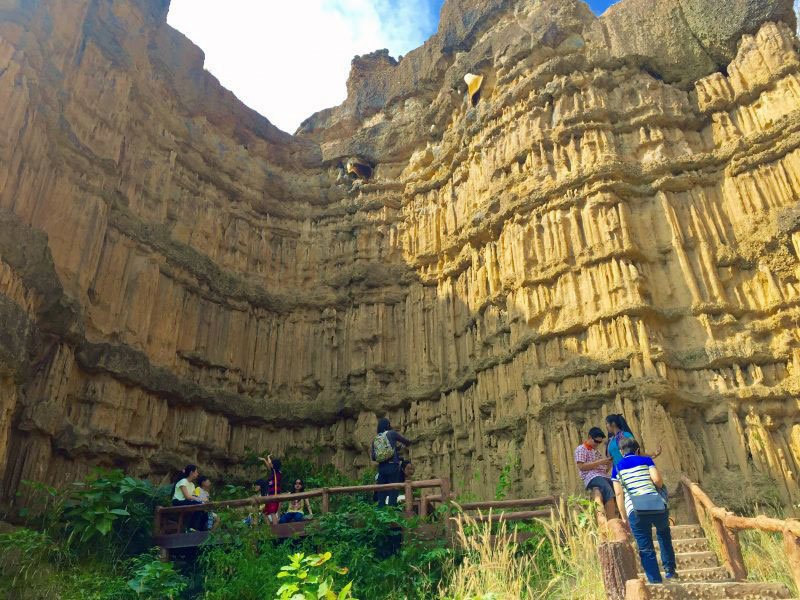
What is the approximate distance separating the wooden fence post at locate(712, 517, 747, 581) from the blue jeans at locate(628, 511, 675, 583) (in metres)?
0.73

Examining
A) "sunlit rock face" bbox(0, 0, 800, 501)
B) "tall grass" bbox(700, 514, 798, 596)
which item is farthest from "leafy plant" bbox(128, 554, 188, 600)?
"tall grass" bbox(700, 514, 798, 596)

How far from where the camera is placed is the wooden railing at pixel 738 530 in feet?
16.6

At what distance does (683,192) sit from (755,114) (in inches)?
121

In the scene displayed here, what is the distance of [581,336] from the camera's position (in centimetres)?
1655

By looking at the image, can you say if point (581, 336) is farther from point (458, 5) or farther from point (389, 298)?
point (458, 5)

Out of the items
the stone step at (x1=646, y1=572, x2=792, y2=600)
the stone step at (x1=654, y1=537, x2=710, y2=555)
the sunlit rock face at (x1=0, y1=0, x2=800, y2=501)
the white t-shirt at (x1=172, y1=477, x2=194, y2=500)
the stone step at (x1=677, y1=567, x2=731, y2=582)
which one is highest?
the sunlit rock face at (x1=0, y1=0, x2=800, y2=501)

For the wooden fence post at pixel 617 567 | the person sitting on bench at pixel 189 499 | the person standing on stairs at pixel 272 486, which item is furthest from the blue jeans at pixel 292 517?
the wooden fence post at pixel 617 567

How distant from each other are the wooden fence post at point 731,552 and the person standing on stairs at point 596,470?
128 cm

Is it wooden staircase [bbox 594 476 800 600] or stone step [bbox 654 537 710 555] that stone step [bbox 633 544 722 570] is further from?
stone step [bbox 654 537 710 555]

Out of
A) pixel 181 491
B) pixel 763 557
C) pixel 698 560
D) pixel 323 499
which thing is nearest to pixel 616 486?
pixel 698 560

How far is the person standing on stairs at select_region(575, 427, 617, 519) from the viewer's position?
807 cm

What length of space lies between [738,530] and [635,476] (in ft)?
4.98

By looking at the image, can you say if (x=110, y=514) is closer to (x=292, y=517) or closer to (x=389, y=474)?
(x=292, y=517)

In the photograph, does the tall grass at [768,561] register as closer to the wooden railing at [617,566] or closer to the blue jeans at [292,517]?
the wooden railing at [617,566]
